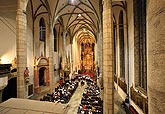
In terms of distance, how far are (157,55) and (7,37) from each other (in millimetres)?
11215

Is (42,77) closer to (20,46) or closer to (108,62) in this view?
(20,46)

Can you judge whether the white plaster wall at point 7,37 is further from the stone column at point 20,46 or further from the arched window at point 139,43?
the arched window at point 139,43

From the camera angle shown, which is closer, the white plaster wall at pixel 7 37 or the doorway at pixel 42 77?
the white plaster wall at pixel 7 37

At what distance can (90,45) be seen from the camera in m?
39.4

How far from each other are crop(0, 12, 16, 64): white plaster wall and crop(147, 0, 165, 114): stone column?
10895mm

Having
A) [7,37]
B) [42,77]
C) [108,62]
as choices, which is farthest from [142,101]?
[42,77]

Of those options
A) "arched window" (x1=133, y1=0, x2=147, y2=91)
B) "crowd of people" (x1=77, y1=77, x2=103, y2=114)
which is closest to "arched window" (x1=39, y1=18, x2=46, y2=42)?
"crowd of people" (x1=77, y1=77, x2=103, y2=114)

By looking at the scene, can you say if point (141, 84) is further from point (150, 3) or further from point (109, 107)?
point (150, 3)

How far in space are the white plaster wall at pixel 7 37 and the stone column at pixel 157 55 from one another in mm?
10895

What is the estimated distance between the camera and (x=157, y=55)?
61.2 inches

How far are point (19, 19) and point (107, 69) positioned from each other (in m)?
5.25

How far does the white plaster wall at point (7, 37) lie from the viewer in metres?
10.4

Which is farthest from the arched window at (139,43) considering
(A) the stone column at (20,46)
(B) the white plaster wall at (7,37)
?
(B) the white plaster wall at (7,37)

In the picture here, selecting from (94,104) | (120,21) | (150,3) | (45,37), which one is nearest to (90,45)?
(45,37)
